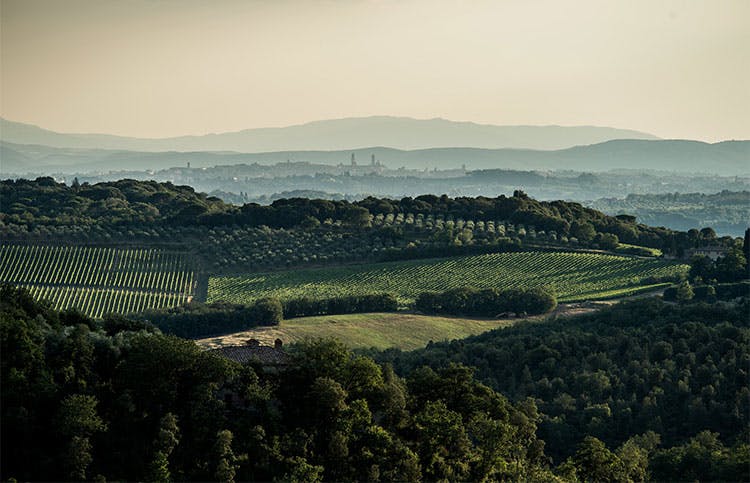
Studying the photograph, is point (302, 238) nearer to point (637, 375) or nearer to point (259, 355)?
point (637, 375)

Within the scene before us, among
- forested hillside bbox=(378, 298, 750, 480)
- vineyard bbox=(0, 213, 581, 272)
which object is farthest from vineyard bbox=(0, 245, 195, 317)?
forested hillside bbox=(378, 298, 750, 480)

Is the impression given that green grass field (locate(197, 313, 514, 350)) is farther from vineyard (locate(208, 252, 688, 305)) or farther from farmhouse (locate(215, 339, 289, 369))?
farmhouse (locate(215, 339, 289, 369))

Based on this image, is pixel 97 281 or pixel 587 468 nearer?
pixel 587 468

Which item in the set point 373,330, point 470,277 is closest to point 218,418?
point 373,330

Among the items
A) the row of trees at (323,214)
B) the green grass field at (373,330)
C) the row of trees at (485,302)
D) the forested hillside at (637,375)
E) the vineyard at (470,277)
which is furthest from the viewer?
the row of trees at (323,214)

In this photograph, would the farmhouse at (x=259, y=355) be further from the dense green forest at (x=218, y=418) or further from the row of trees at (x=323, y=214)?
the row of trees at (x=323, y=214)

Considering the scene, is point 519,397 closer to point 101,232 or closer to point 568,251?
point 568,251

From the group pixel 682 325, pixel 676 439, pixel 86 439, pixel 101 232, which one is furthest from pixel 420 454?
pixel 101 232

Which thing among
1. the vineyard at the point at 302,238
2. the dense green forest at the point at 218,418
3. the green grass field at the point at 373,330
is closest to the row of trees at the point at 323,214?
the vineyard at the point at 302,238
